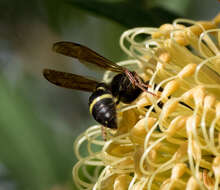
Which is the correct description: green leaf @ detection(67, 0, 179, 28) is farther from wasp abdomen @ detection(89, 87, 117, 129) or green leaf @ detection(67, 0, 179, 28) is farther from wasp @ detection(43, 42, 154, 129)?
wasp abdomen @ detection(89, 87, 117, 129)

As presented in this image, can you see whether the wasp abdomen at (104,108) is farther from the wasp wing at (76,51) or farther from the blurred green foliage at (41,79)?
the blurred green foliage at (41,79)

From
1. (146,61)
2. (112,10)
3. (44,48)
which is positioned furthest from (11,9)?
(146,61)

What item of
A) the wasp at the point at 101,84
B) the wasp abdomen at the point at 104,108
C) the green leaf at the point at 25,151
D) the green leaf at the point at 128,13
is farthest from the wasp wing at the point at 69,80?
the green leaf at the point at 25,151

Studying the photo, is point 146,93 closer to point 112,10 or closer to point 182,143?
point 182,143

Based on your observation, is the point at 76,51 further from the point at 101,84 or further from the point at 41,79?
the point at 41,79

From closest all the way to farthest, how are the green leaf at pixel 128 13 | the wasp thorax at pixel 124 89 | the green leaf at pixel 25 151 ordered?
1. the wasp thorax at pixel 124 89
2. the green leaf at pixel 128 13
3. the green leaf at pixel 25 151
